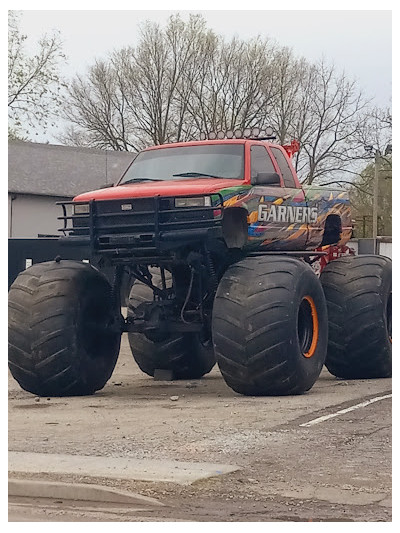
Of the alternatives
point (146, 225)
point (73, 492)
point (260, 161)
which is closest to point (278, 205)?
point (260, 161)

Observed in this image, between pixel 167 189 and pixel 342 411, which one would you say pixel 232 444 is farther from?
pixel 167 189

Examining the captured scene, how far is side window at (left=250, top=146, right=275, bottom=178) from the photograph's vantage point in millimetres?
14172

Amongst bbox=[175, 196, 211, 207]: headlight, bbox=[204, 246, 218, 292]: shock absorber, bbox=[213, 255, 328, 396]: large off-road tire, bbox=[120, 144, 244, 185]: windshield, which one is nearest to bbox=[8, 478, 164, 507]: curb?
bbox=[213, 255, 328, 396]: large off-road tire

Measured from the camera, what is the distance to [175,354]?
1633cm

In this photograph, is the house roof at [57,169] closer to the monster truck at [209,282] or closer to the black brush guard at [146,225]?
the monster truck at [209,282]

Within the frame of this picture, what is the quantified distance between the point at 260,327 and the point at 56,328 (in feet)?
7.82

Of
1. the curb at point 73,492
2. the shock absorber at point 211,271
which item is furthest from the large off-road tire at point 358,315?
the curb at point 73,492

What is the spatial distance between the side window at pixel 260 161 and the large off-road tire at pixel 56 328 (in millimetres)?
2290

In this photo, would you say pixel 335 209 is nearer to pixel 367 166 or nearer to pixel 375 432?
pixel 375 432

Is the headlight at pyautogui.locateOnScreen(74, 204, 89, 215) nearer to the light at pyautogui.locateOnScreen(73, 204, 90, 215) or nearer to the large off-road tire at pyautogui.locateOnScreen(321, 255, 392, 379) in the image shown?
the light at pyautogui.locateOnScreen(73, 204, 90, 215)

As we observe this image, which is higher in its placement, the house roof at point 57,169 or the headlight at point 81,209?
the house roof at point 57,169

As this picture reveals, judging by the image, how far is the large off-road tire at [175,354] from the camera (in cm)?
1628

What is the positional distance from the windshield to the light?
108cm
